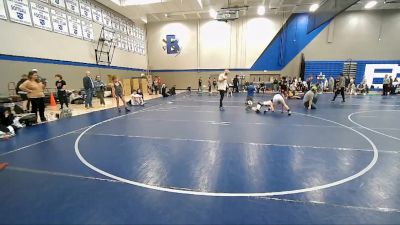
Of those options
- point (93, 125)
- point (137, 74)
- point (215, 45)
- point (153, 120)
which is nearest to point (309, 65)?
point (215, 45)

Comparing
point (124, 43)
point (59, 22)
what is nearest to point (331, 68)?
point (124, 43)

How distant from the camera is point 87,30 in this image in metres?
14.7

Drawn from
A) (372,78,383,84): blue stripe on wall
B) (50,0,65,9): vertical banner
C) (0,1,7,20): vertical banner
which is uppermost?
(50,0,65,9): vertical banner

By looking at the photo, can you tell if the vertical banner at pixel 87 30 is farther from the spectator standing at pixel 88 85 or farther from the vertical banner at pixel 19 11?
the spectator standing at pixel 88 85

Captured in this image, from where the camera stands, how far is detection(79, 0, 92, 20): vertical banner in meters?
14.1

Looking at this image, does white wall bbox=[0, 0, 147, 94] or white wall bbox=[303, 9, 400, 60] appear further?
white wall bbox=[303, 9, 400, 60]

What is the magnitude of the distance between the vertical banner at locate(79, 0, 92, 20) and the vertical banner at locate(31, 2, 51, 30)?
2795 mm

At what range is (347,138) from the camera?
5.11 metres

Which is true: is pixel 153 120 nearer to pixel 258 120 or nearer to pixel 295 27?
pixel 258 120

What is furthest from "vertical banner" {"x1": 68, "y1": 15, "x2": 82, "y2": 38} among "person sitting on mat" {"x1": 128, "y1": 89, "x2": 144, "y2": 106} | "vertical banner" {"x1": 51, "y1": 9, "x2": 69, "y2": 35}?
"person sitting on mat" {"x1": 128, "y1": 89, "x2": 144, "y2": 106}

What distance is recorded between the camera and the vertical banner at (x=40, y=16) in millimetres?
10937

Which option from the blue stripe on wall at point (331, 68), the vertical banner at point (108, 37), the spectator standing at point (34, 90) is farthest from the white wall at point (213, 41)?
the spectator standing at point (34, 90)

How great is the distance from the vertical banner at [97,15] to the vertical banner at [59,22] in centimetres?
284

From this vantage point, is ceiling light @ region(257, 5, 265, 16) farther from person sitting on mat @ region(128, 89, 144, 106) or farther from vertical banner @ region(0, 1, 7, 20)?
vertical banner @ region(0, 1, 7, 20)
